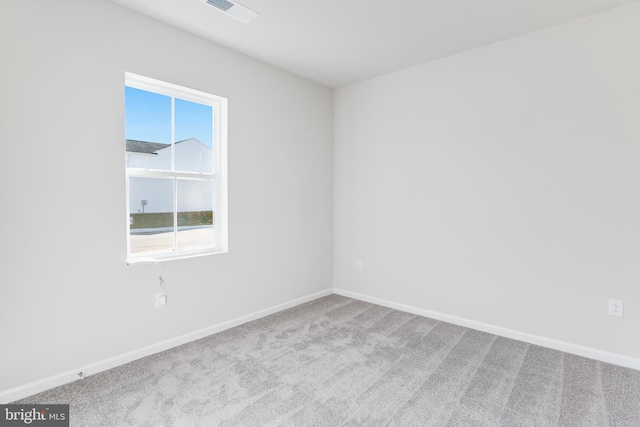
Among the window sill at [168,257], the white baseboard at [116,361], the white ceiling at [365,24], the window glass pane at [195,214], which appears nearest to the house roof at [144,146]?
the window glass pane at [195,214]

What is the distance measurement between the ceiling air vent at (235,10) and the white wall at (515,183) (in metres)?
1.73

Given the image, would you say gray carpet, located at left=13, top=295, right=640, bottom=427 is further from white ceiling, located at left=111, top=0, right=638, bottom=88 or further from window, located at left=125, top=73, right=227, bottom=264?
white ceiling, located at left=111, top=0, right=638, bottom=88

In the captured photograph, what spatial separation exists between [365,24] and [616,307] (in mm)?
2880

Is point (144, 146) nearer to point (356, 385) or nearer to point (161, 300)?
point (161, 300)

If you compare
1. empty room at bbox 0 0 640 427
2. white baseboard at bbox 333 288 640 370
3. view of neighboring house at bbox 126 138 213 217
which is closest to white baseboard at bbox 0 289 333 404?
empty room at bbox 0 0 640 427

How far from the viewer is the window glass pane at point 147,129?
253 cm

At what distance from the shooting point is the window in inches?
101

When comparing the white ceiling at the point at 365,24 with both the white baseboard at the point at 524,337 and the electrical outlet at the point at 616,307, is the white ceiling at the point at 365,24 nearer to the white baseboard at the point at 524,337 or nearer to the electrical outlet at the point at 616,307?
the electrical outlet at the point at 616,307

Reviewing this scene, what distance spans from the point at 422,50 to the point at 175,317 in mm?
3228

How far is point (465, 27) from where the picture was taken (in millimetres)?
2652

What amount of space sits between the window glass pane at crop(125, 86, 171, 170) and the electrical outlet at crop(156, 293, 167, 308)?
103 centimetres

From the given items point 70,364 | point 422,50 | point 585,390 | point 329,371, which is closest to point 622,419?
point 585,390

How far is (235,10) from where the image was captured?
2.39 meters

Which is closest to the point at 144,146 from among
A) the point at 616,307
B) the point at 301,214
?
the point at 301,214
